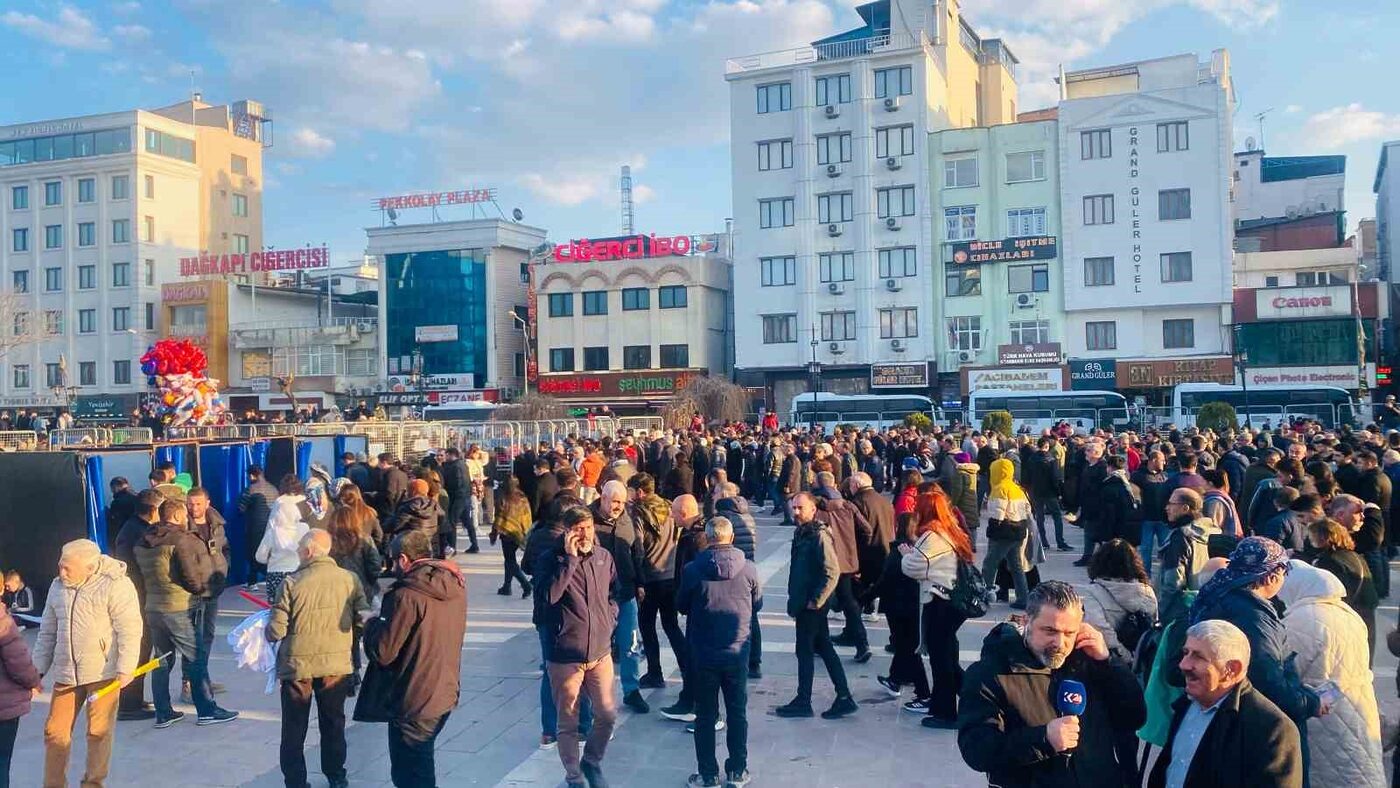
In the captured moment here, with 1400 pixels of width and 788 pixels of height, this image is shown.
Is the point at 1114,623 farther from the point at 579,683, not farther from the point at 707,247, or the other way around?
the point at 707,247

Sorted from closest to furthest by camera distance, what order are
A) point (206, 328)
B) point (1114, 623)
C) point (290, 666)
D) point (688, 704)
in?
point (1114, 623) < point (290, 666) < point (688, 704) < point (206, 328)

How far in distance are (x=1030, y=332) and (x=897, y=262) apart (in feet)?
22.1

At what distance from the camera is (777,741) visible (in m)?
6.84

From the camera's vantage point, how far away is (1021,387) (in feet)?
146

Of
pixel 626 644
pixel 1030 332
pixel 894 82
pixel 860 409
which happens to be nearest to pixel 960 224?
pixel 1030 332

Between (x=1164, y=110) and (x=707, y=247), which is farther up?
(x=1164, y=110)

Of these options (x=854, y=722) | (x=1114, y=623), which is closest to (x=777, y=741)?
(x=854, y=722)

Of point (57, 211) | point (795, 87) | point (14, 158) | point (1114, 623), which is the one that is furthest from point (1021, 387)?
point (14, 158)

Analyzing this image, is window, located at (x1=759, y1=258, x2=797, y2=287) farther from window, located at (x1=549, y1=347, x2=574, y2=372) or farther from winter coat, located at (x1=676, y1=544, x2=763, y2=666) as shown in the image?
winter coat, located at (x1=676, y1=544, x2=763, y2=666)

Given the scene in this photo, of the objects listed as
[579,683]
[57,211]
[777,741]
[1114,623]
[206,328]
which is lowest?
[777,741]

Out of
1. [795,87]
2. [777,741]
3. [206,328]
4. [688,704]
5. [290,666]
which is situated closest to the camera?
[290,666]

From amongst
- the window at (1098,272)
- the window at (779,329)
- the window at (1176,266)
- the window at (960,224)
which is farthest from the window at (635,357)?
the window at (1176,266)

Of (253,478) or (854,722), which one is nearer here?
(854,722)

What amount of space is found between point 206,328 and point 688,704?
58406 mm
